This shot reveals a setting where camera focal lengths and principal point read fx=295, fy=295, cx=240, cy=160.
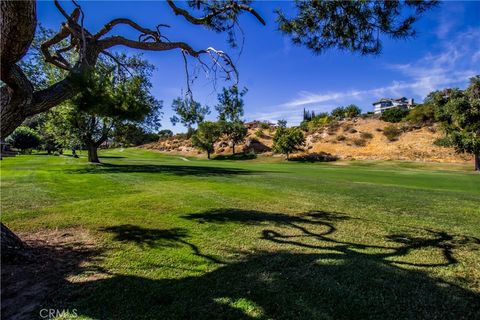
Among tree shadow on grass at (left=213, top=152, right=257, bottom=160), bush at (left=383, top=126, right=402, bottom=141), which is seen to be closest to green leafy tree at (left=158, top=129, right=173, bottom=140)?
tree shadow on grass at (left=213, top=152, right=257, bottom=160)

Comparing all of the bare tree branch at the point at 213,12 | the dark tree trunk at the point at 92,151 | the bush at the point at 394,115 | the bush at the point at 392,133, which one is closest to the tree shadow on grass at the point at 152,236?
the bare tree branch at the point at 213,12

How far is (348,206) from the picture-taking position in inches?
385

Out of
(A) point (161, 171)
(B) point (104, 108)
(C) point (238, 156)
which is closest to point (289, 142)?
(C) point (238, 156)

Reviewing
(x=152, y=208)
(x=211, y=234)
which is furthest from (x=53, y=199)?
(x=211, y=234)

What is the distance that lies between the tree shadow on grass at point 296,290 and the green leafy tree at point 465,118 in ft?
114

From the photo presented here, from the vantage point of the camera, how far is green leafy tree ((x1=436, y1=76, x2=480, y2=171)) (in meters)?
32.8

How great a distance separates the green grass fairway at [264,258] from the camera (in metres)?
3.50

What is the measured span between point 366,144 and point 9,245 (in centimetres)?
5638

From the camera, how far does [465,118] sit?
33.7 m

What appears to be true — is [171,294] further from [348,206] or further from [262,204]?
[348,206]

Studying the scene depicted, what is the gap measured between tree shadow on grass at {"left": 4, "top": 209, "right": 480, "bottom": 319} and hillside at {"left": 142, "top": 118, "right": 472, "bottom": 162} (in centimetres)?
4581

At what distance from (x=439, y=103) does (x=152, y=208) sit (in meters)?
41.6

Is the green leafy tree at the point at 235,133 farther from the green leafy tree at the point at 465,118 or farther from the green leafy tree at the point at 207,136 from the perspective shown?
the green leafy tree at the point at 465,118

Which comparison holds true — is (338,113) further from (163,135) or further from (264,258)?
(264,258)
